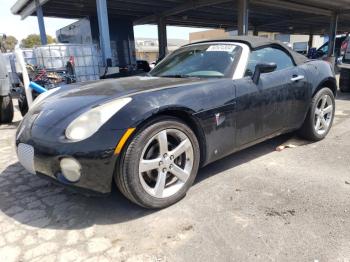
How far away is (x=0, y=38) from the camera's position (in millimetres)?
6555

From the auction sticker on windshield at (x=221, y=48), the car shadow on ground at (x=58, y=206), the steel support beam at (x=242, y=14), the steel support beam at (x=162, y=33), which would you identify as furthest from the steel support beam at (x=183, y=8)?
the car shadow on ground at (x=58, y=206)

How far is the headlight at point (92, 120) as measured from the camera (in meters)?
2.14

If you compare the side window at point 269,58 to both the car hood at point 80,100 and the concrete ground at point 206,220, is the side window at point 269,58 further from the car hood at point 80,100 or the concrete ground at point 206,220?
the concrete ground at point 206,220

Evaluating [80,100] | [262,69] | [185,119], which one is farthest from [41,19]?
[185,119]

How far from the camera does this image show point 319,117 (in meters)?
4.06

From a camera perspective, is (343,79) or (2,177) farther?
(343,79)

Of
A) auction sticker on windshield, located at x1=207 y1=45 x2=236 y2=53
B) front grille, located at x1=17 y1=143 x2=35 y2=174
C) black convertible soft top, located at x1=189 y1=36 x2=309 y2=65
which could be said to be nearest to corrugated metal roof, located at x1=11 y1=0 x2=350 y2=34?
black convertible soft top, located at x1=189 y1=36 x2=309 y2=65

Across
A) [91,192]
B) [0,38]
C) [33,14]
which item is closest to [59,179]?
[91,192]

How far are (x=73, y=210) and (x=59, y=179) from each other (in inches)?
16.2

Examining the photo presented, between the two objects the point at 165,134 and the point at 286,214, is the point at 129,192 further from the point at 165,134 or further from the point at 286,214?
the point at 286,214

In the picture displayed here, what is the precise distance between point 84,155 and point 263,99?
1.89 m

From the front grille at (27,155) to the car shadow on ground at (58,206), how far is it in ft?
1.06

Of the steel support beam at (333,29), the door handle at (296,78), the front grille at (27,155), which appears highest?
the steel support beam at (333,29)

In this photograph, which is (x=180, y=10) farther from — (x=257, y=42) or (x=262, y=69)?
(x=262, y=69)
